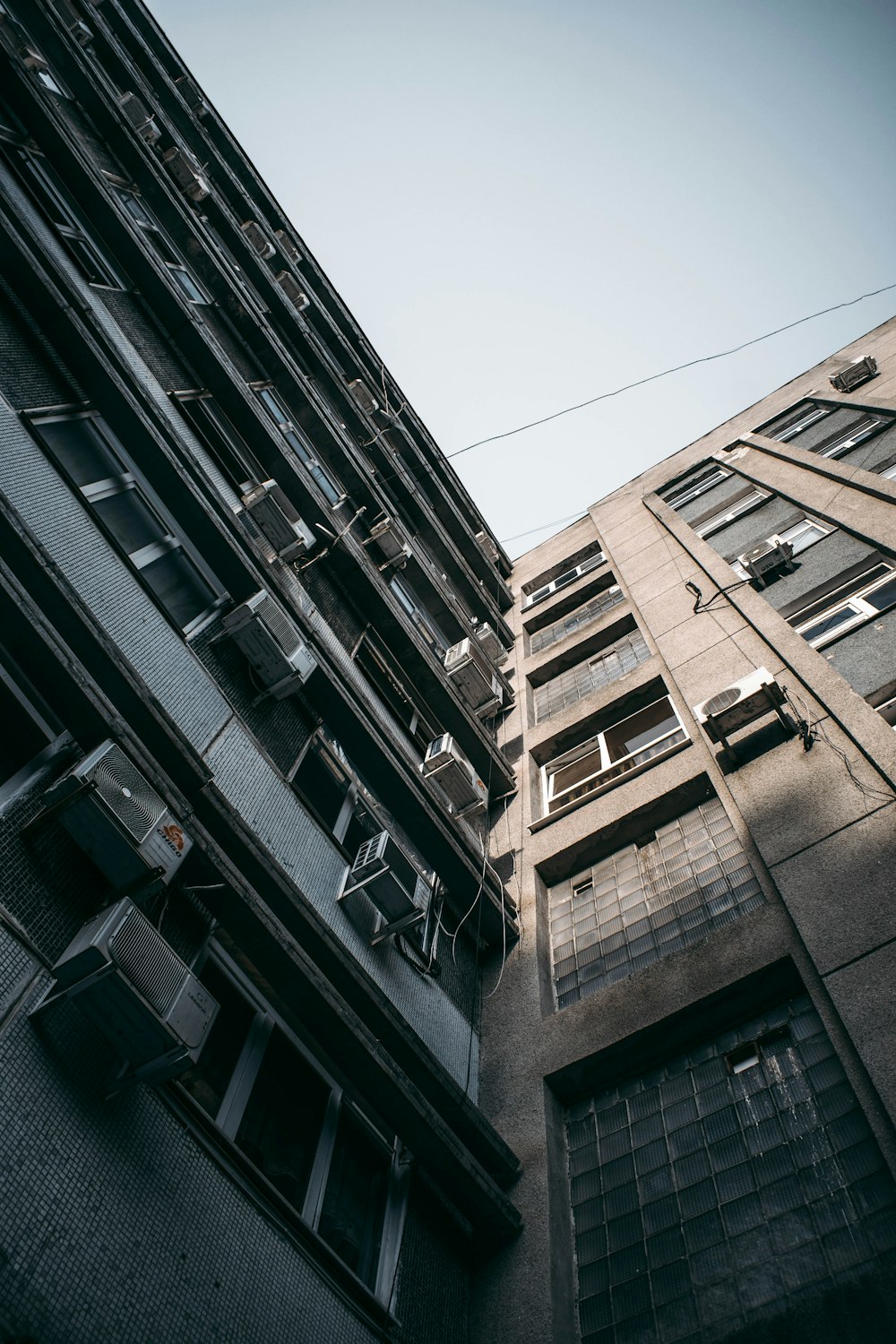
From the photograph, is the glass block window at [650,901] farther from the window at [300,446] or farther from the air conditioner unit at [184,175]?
the air conditioner unit at [184,175]

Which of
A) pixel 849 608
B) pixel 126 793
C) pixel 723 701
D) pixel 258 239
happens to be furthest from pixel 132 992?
pixel 258 239

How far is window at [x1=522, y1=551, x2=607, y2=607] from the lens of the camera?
78.1ft

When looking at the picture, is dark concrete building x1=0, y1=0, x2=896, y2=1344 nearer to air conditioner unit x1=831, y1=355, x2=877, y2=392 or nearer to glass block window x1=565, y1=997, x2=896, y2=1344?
glass block window x1=565, y1=997, x2=896, y2=1344

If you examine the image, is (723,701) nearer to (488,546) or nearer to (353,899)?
(353,899)

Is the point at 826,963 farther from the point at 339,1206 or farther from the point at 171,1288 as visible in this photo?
the point at 171,1288

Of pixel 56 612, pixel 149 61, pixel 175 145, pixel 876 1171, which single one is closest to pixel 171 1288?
pixel 56 612

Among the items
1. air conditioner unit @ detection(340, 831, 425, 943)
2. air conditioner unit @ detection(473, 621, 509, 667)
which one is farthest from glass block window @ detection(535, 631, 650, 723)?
air conditioner unit @ detection(340, 831, 425, 943)

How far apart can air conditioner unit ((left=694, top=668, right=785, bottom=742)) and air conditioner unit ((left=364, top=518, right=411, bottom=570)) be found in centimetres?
779

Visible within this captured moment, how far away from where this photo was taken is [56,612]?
636cm

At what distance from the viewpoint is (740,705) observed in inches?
416

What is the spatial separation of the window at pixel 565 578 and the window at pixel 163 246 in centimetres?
1256

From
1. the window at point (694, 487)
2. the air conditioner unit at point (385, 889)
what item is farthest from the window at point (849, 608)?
the window at point (694, 487)

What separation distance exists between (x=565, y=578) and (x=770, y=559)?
10383 mm

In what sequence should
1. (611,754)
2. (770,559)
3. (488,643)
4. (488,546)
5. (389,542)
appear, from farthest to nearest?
(488,546) < (488,643) < (389,542) < (770,559) < (611,754)
